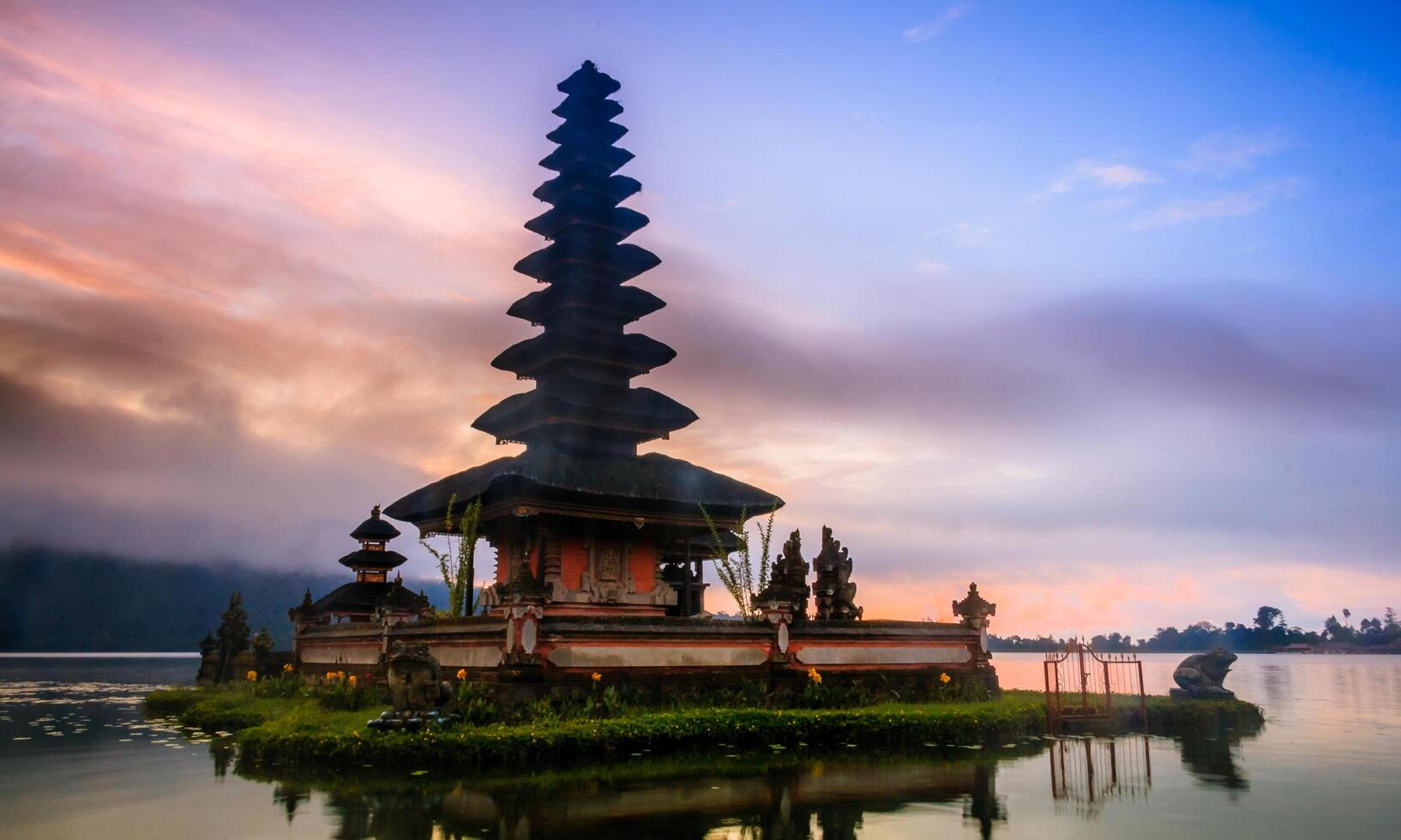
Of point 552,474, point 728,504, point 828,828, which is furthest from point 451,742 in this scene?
point 728,504

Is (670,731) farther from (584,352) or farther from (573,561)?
(584,352)

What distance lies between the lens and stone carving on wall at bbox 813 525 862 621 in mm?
28641

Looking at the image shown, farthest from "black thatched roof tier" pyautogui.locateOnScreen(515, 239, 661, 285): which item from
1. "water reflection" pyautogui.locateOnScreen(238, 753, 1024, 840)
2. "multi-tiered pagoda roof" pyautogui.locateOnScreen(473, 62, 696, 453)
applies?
"water reflection" pyautogui.locateOnScreen(238, 753, 1024, 840)

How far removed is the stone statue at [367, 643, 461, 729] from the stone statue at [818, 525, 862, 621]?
13.8 metres

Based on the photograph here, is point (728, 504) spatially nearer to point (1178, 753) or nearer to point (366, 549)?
point (1178, 753)

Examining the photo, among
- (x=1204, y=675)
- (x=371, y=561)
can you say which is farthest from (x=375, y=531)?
(x=1204, y=675)

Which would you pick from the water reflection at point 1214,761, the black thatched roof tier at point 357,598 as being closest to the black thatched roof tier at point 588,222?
the black thatched roof tier at point 357,598

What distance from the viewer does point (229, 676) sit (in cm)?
4003

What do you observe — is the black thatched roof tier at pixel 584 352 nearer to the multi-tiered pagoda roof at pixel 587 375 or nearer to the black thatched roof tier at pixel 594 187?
the multi-tiered pagoda roof at pixel 587 375

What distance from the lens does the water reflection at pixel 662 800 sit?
436 inches

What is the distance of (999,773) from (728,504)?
47.0ft

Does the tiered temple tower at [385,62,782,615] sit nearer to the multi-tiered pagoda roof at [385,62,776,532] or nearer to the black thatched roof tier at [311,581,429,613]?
the multi-tiered pagoda roof at [385,62,776,532]

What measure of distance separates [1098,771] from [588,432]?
19.2 metres

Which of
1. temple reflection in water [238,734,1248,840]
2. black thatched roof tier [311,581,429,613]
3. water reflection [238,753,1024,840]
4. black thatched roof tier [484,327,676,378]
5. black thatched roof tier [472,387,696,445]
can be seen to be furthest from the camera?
black thatched roof tier [311,581,429,613]
